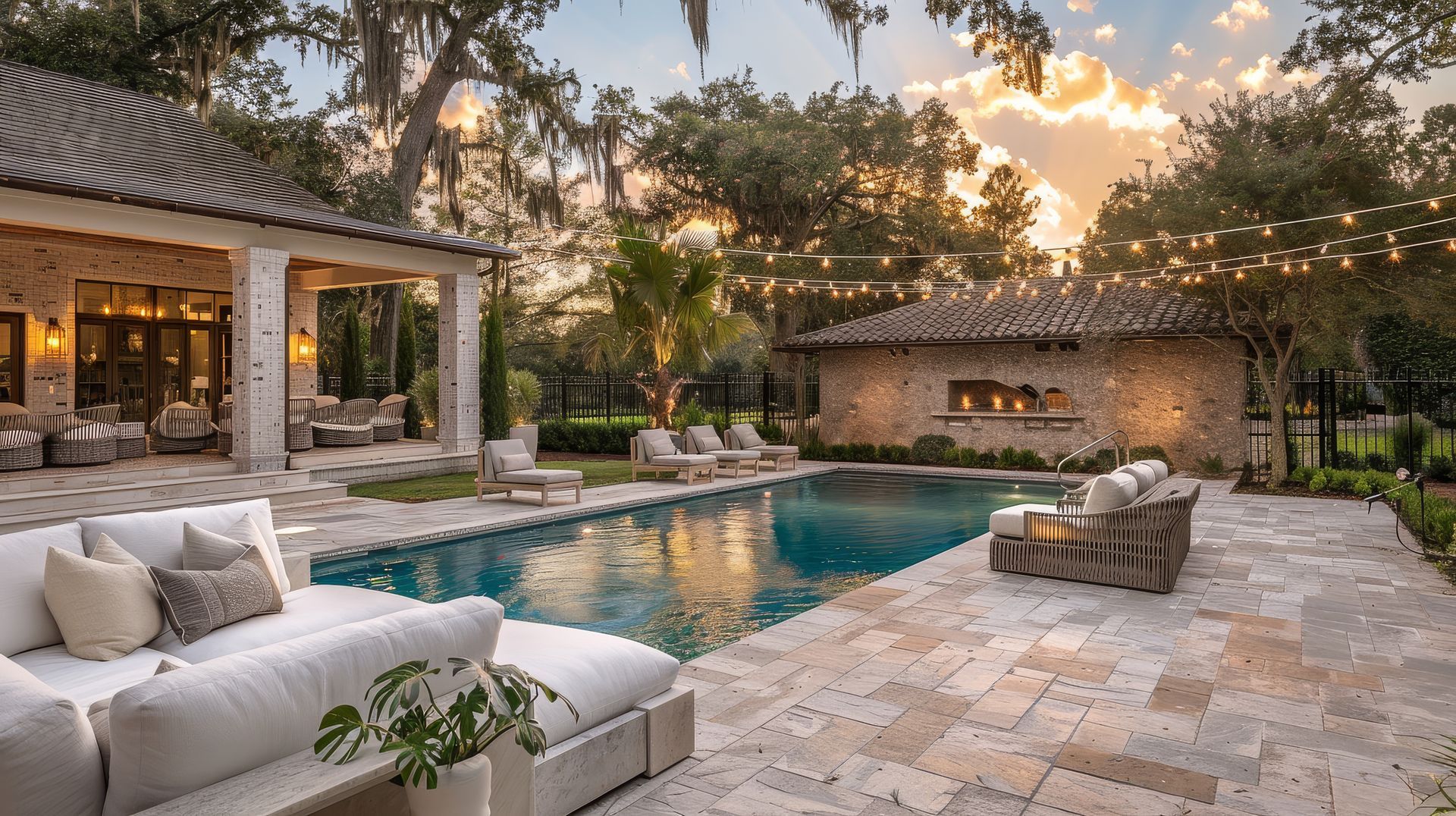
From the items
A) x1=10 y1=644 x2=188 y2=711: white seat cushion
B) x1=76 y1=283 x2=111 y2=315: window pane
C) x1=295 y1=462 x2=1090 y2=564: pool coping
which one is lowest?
x1=295 y1=462 x2=1090 y2=564: pool coping

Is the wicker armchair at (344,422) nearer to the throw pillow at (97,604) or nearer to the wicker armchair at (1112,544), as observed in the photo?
the throw pillow at (97,604)

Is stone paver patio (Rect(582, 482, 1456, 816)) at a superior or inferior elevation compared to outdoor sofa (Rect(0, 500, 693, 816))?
inferior

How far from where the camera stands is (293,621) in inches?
145

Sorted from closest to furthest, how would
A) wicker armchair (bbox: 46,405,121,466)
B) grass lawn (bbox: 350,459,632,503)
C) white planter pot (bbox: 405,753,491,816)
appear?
white planter pot (bbox: 405,753,491,816), wicker armchair (bbox: 46,405,121,466), grass lawn (bbox: 350,459,632,503)

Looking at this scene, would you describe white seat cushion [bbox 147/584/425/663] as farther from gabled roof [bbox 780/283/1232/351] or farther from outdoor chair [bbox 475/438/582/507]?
gabled roof [bbox 780/283/1232/351]

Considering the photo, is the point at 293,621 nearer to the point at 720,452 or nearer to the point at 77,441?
the point at 77,441

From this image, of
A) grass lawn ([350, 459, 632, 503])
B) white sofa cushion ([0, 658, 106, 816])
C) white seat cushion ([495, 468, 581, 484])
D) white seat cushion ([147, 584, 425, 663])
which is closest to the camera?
white sofa cushion ([0, 658, 106, 816])

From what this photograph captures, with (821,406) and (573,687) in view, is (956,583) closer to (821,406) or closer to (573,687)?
(573,687)

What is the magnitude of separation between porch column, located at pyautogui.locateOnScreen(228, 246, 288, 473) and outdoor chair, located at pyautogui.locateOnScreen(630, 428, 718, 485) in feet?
16.6

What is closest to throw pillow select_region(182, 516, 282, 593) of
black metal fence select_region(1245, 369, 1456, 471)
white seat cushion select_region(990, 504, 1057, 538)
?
white seat cushion select_region(990, 504, 1057, 538)

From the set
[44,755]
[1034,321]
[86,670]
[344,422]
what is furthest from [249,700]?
[1034,321]

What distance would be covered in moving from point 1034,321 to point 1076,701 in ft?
43.1

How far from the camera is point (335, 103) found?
63.1 ft

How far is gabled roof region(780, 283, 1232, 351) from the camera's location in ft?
46.1
